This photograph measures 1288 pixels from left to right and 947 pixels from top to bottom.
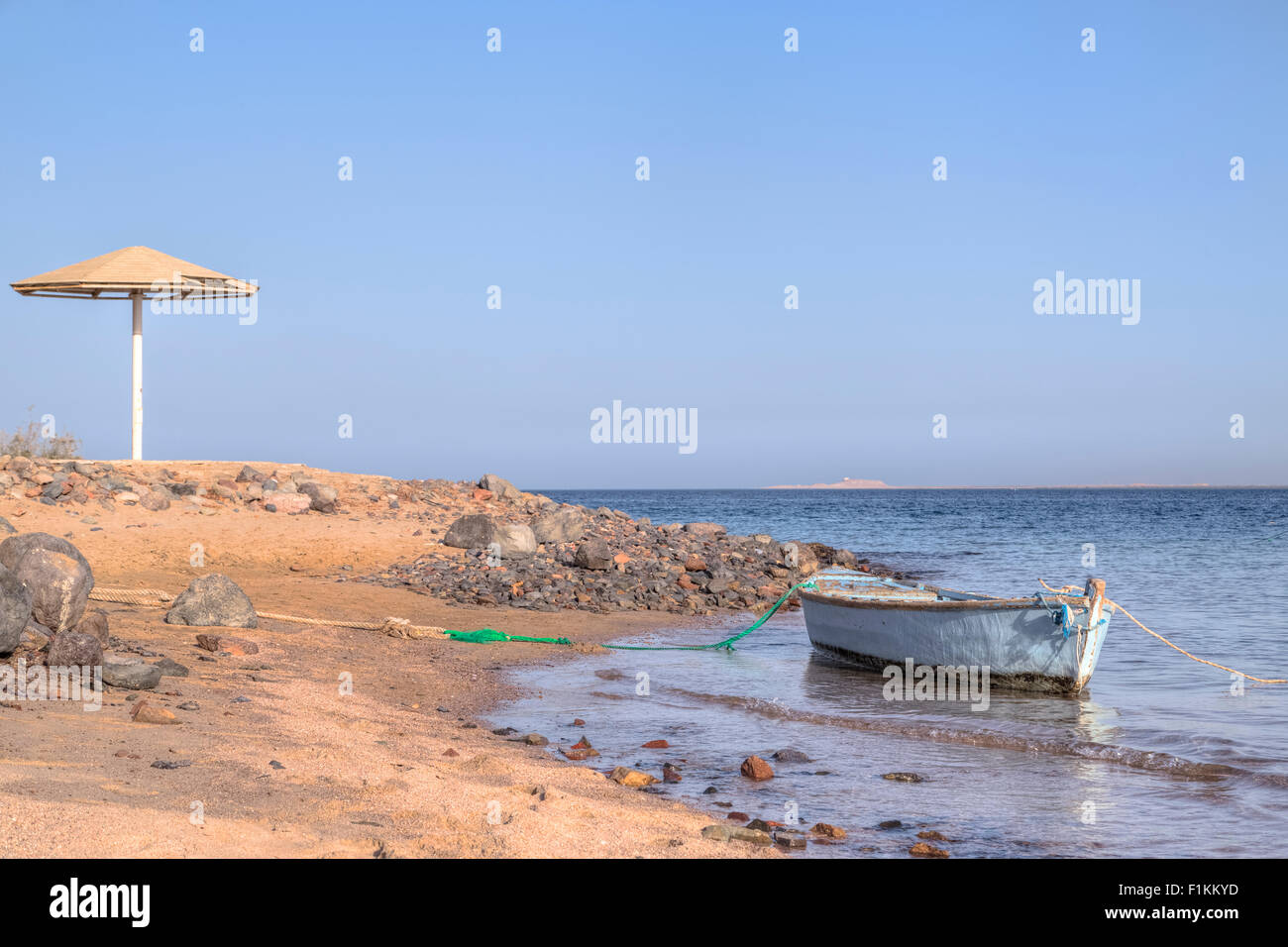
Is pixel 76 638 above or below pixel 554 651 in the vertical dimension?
above

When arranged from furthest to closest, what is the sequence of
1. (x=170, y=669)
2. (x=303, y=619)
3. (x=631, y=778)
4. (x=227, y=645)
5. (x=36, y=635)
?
(x=303, y=619)
(x=227, y=645)
(x=170, y=669)
(x=36, y=635)
(x=631, y=778)

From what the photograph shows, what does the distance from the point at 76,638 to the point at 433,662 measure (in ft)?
17.2

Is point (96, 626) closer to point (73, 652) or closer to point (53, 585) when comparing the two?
point (53, 585)

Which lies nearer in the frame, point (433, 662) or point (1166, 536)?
point (433, 662)

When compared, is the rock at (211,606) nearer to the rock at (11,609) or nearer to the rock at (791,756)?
the rock at (11,609)

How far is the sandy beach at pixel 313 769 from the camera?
552 centimetres

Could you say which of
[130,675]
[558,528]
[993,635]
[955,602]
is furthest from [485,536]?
[130,675]

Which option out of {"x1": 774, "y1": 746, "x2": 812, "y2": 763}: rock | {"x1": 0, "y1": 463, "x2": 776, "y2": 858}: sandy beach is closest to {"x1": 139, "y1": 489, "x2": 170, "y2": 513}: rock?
{"x1": 0, "y1": 463, "x2": 776, "y2": 858}: sandy beach

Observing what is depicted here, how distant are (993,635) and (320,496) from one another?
15.1 metres

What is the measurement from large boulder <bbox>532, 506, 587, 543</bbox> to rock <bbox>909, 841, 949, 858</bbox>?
55.8 feet

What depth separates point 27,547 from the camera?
9688 millimetres
